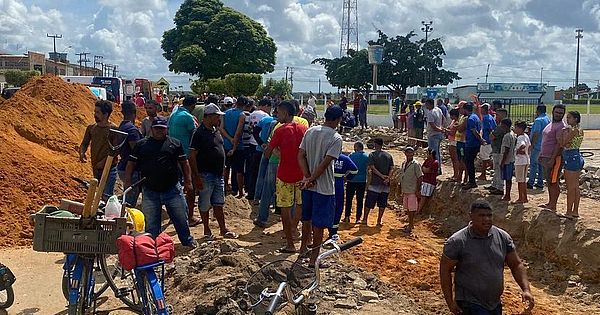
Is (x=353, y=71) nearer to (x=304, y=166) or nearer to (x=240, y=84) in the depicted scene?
(x=240, y=84)

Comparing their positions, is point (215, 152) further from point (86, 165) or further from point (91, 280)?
point (86, 165)

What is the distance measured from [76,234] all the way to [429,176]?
26.8ft

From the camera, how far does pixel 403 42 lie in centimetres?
6091

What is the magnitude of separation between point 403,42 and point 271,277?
59208 millimetres

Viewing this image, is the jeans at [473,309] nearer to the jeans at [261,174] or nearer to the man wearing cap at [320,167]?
the man wearing cap at [320,167]

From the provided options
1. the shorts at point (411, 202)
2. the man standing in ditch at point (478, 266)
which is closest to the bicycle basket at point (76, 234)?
the man standing in ditch at point (478, 266)

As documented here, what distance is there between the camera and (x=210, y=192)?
7.91m

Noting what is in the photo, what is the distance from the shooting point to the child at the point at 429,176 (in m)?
11.2

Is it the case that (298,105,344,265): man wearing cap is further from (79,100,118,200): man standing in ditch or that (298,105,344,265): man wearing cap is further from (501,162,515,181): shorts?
(501,162,515,181): shorts

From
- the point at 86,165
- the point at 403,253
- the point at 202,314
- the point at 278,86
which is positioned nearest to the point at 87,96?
the point at 86,165

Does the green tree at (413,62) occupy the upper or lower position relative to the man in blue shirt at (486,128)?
upper

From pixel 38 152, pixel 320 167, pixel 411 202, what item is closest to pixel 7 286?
pixel 320 167

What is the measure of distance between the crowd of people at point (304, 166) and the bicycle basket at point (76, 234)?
4.96 ft

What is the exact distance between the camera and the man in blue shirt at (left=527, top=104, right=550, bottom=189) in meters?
11.4
